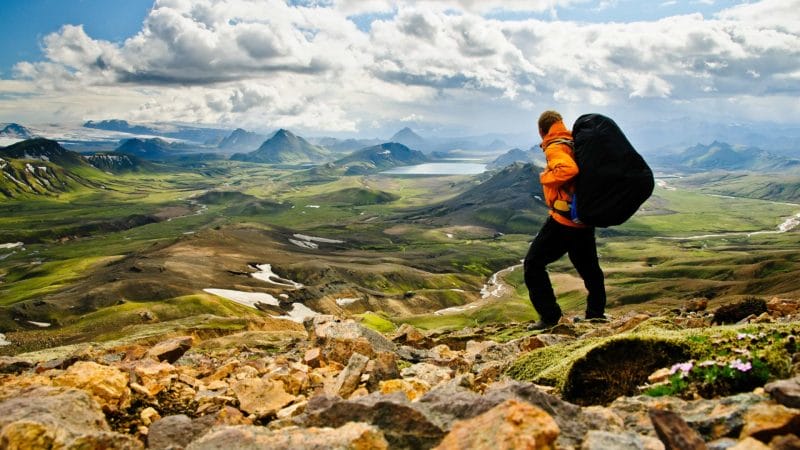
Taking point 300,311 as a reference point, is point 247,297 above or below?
above

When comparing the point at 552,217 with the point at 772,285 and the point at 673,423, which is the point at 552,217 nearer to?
the point at 673,423

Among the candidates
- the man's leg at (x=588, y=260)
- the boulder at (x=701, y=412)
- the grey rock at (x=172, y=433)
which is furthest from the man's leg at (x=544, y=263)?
the grey rock at (x=172, y=433)

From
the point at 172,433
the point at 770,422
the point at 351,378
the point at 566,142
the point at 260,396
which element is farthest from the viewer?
the point at 566,142

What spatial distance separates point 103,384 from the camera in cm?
991

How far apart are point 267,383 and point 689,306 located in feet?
73.1

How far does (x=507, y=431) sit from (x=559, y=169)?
9.42 meters

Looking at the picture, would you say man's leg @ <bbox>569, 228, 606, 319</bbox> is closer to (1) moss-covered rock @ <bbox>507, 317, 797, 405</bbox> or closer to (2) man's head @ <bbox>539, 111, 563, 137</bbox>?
(2) man's head @ <bbox>539, 111, 563, 137</bbox>

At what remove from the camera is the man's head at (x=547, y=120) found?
1484 cm

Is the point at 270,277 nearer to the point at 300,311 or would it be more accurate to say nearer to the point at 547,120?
the point at 300,311

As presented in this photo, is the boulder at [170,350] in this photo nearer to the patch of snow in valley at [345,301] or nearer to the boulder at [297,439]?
the boulder at [297,439]

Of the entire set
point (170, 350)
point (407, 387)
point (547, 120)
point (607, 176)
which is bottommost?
point (170, 350)

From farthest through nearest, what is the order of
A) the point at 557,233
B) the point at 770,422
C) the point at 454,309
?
the point at 454,309 → the point at 557,233 → the point at 770,422

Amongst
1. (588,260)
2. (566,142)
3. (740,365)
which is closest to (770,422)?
(740,365)

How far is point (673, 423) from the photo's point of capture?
5629mm
